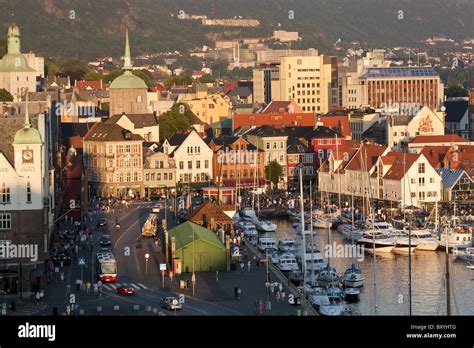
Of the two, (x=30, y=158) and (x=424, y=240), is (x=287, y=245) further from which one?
(x=30, y=158)

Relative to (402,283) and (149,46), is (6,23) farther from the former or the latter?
(402,283)

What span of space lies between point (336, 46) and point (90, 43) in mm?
27932

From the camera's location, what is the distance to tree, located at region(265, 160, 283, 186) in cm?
4278

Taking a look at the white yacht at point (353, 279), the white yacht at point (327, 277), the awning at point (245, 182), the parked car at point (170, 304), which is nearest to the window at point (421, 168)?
the awning at point (245, 182)

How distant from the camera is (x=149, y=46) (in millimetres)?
105875

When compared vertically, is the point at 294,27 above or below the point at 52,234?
above

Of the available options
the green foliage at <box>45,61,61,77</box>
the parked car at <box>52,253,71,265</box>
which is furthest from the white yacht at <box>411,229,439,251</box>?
the green foliage at <box>45,61,61,77</box>

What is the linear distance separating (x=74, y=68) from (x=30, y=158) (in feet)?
217

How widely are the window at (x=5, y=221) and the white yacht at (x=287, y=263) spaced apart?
5595 mm

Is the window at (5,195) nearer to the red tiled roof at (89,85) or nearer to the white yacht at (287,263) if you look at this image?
the white yacht at (287,263)

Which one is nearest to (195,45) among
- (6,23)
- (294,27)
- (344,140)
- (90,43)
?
(294,27)

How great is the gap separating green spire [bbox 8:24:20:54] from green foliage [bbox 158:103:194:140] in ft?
19.3
